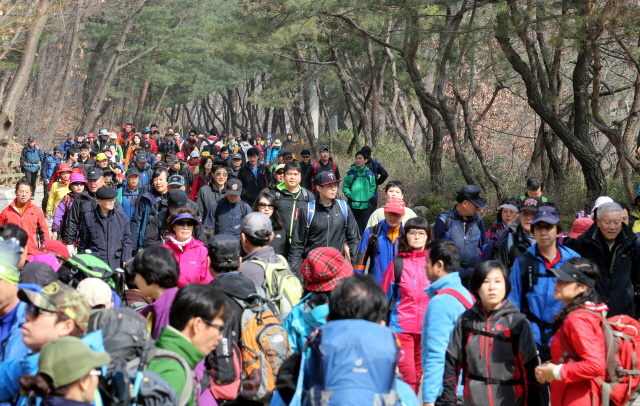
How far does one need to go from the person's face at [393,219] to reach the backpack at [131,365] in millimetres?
3397

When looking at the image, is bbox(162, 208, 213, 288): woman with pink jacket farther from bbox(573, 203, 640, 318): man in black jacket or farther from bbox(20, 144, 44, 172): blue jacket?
bbox(20, 144, 44, 172): blue jacket

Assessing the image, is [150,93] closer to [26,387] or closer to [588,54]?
[588,54]

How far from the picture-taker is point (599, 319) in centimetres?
349

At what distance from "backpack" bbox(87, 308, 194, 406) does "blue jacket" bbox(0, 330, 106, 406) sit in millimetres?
61

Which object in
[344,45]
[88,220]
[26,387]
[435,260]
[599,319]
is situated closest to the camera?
[26,387]

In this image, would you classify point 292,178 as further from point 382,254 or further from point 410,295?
point 410,295

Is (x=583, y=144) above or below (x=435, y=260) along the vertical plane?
above

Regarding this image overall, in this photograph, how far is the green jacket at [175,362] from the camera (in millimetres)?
2797

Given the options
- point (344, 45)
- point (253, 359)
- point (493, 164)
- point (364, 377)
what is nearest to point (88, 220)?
point (253, 359)

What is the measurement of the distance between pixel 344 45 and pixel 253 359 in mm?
19418

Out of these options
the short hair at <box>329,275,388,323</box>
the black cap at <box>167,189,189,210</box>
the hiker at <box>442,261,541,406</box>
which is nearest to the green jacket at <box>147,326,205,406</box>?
the short hair at <box>329,275,388,323</box>

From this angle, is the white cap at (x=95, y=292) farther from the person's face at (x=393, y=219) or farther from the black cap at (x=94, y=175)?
the black cap at (x=94, y=175)

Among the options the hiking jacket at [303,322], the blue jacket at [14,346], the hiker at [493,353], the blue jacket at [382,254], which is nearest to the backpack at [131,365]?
the blue jacket at [14,346]

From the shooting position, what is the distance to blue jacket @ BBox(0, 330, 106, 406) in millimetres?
2684
